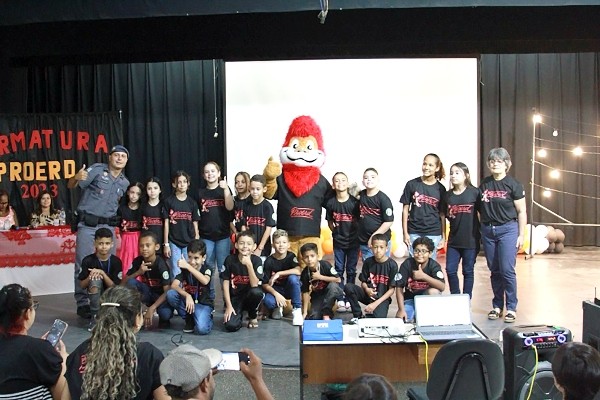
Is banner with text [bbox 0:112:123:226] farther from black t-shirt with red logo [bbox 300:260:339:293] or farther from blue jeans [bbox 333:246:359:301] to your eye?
black t-shirt with red logo [bbox 300:260:339:293]

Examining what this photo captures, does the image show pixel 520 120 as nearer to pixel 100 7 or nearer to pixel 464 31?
pixel 464 31

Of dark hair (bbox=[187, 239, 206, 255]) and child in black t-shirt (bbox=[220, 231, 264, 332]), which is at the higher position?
dark hair (bbox=[187, 239, 206, 255])

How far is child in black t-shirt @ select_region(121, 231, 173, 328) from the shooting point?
16.0 feet

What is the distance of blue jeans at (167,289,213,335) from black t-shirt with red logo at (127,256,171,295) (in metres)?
0.12

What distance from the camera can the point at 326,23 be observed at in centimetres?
681

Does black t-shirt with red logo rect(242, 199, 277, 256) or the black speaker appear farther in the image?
black t-shirt with red logo rect(242, 199, 277, 256)

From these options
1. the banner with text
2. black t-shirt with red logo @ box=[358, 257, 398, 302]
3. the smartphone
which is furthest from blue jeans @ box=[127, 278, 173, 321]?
the banner with text

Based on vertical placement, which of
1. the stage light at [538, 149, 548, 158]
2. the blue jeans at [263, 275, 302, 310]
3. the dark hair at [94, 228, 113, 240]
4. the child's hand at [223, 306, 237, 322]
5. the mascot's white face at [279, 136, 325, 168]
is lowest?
the child's hand at [223, 306, 237, 322]

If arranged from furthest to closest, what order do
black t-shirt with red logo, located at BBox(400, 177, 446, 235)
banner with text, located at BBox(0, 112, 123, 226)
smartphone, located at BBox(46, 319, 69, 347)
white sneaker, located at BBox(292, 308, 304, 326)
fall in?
banner with text, located at BBox(0, 112, 123, 226) < black t-shirt with red logo, located at BBox(400, 177, 446, 235) < white sneaker, located at BBox(292, 308, 304, 326) < smartphone, located at BBox(46, 319, 69, 347)

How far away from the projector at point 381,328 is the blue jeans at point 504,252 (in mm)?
1604

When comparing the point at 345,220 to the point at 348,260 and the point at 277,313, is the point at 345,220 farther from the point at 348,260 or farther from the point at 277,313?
the point at 277,313

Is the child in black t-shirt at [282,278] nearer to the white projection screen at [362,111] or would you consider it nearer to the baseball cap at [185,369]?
the baseball cap at [185,369]

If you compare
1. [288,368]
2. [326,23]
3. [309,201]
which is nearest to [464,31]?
[326,23]

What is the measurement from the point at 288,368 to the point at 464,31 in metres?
4.18
